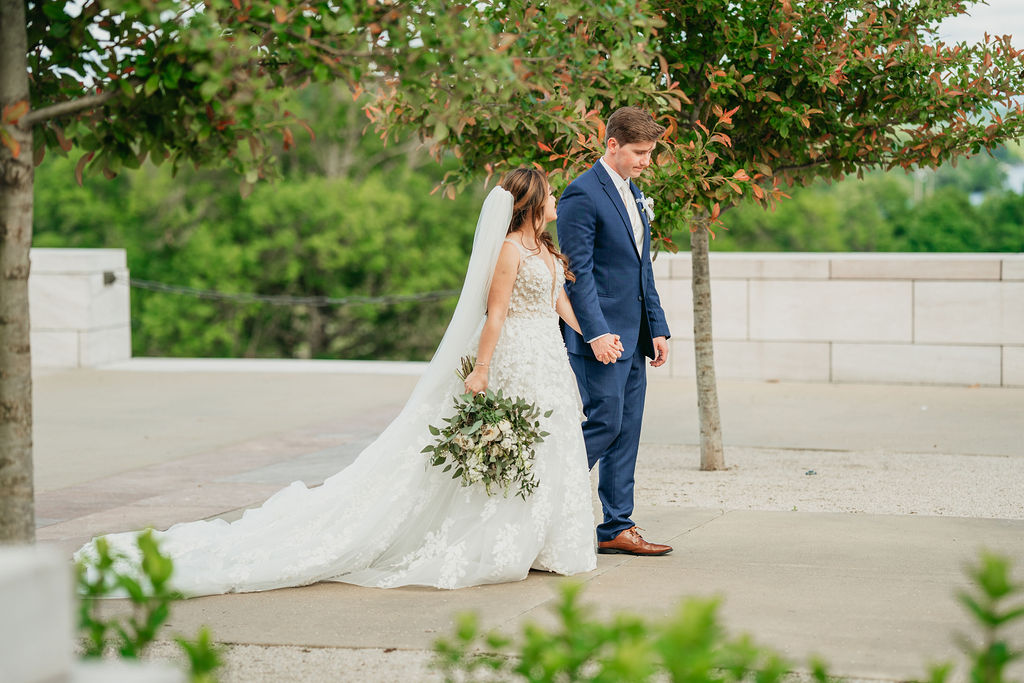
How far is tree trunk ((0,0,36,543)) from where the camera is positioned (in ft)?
12.1

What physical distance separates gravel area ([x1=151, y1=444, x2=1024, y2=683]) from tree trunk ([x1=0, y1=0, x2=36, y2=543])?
13.6 feet

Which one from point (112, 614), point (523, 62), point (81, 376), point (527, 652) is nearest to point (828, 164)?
point (523, 62)

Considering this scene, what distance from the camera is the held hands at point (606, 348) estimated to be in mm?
5652

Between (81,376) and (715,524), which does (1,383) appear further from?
(81,376)

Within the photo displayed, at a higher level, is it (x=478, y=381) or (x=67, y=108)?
(x=67, y=108)

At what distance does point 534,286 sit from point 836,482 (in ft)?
9.94

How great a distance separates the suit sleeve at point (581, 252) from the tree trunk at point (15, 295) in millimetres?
2625

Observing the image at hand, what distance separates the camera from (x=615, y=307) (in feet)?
19.5

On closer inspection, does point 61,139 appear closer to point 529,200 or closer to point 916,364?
point 529,200

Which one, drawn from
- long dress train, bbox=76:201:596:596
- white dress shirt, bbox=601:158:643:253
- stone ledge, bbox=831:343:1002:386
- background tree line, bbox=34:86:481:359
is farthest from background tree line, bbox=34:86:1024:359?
white dress shirt, bbox=601:158:643:253

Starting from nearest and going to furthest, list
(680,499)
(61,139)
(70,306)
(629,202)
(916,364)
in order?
(61,139)
(629,202)
(680,499)
(916,364)
(70,306)

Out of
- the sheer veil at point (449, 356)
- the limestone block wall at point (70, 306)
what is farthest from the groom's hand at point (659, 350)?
the limestone block wall at point (70, 306)

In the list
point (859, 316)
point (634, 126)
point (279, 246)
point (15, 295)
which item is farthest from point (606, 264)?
point (279, 246)

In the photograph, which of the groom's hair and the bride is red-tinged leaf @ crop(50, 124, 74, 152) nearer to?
the bride
